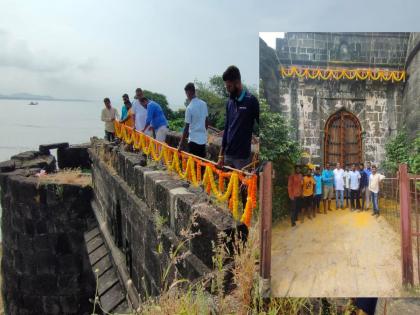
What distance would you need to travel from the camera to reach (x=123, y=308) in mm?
6262

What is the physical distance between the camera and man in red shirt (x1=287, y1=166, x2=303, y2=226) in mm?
3076

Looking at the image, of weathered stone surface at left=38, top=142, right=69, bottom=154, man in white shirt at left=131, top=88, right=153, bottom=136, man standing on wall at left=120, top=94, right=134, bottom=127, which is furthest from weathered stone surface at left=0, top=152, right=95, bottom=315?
weathered stone surface at left=38, top=142, right=69, bottom=154

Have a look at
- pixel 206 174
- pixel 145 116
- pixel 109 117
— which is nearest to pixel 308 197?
pixel 206 174

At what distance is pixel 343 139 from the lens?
128 inches

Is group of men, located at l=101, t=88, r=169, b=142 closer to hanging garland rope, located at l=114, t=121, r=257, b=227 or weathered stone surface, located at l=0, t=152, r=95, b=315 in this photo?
hanging garland rope, located at l=114, t=121, r=257, b=227

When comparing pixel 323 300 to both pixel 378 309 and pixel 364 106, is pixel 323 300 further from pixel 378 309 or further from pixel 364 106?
pixel 364 106

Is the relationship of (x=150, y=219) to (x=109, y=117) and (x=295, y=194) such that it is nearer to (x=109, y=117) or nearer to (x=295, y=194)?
(x=295, y=194)

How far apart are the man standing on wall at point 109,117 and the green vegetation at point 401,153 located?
10.3 meters

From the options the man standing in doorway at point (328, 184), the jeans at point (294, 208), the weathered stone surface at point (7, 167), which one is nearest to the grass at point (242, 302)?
the jeans at point (294, 208)

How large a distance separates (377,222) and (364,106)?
837 millimetres

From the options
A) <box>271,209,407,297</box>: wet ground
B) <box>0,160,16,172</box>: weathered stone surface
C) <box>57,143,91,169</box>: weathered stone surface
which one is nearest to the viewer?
<box>271,209,407,297</box>: wet ground

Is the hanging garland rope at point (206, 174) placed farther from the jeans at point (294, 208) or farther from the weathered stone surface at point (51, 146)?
the weathered stone surface at point (51, 146)

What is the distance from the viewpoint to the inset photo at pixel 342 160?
9.56 ft

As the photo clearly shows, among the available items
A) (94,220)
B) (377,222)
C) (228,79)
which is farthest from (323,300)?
(94,220)
